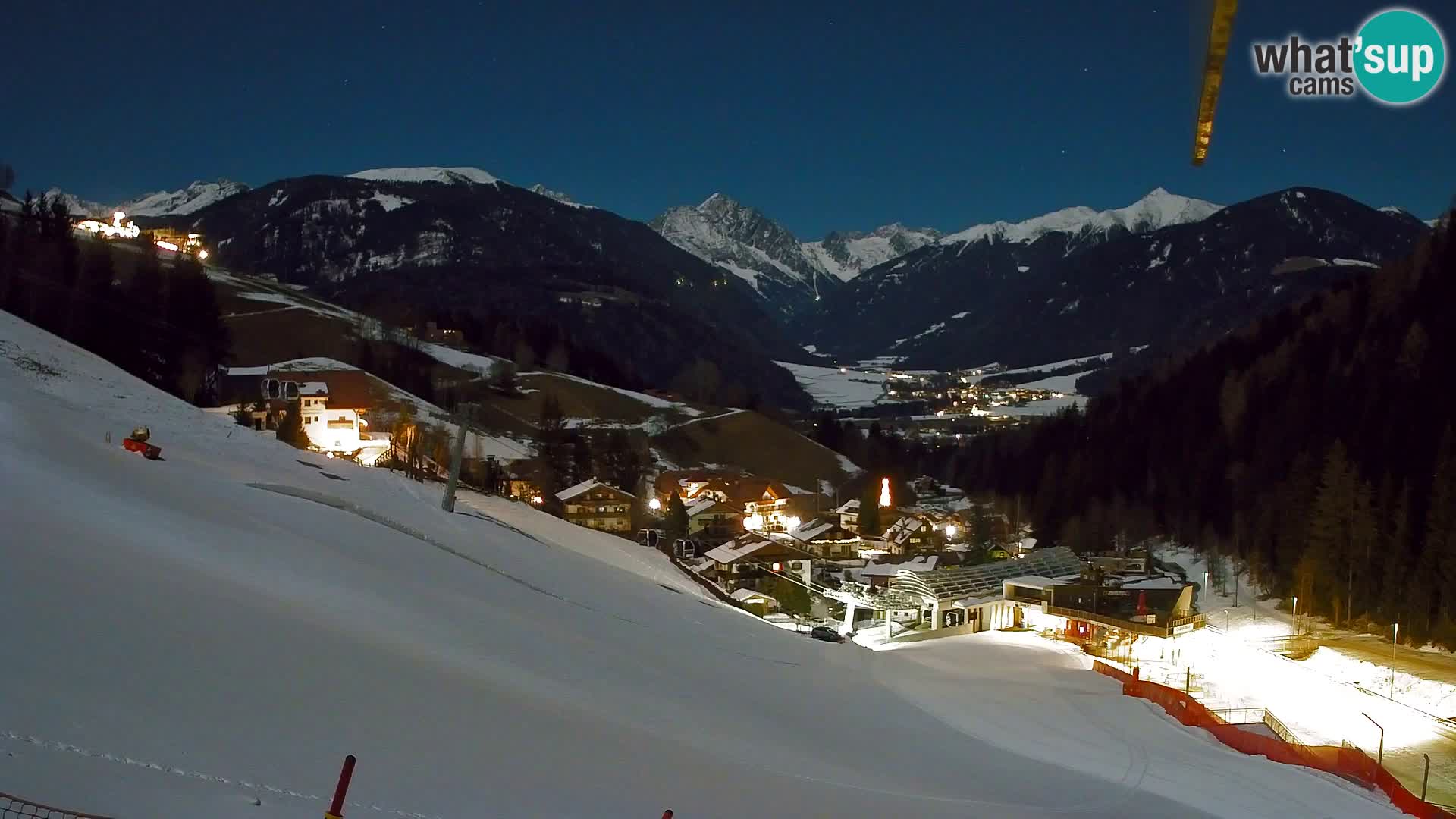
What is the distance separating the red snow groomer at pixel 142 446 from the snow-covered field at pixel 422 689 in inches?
11.8

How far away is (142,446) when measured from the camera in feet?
53.8

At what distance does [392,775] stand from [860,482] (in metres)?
84.4

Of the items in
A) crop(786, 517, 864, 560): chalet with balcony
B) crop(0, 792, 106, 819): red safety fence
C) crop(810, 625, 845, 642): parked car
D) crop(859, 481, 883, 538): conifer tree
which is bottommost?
crop(810, 625, 845, 642): parked car

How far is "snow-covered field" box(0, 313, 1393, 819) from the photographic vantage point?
6520 millimetres

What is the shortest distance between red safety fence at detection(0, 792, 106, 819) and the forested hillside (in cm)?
4384

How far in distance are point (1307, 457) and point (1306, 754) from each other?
3582 cm

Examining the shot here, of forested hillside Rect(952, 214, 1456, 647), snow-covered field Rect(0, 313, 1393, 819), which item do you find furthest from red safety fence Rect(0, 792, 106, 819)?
forested hillside Rect(952, 214, 1456, 647)

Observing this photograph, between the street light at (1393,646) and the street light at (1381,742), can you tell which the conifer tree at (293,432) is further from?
the street light at (1393,646)

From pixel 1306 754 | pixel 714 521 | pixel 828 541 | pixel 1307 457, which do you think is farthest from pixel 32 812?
pixel 828 541

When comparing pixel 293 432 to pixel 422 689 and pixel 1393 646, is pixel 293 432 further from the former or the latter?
pixel 1393 646

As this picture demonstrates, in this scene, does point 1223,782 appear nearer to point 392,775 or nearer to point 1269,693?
point 392,775

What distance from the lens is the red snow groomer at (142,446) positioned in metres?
16.3

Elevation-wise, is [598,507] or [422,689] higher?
[598,507]

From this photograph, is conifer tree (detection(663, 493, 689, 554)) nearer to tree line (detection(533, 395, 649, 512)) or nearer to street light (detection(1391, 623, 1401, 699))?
tree line (detection(533, 395, 649, 512))
